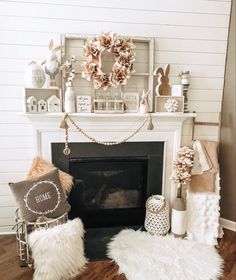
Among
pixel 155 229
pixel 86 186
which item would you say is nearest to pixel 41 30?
pixel 86 186

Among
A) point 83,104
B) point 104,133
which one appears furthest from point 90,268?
point 83,104

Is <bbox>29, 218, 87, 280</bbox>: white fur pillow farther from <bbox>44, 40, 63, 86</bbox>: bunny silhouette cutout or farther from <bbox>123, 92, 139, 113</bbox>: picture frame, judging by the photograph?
<bbox>44, 40, 63, 86</bbox>: bunny silhouette cutout

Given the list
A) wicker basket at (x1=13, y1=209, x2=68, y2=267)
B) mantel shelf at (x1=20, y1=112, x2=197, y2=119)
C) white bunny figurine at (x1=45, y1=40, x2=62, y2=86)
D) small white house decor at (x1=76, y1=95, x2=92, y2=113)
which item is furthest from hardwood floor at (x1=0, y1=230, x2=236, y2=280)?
white bunny figurine at (x1=45, y1=40, x2=62, y2=86)

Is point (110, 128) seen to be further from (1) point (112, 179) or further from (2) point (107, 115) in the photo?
(1) point (112, 179)

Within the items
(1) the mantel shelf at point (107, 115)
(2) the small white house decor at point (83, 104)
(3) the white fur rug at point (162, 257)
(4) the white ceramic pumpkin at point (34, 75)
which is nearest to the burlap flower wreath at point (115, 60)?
(2) the small white house decor at point (83, 104)

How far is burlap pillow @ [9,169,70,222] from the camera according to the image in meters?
1.96

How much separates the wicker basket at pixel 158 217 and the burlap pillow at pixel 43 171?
780mm

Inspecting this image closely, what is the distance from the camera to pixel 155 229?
2.43 metres

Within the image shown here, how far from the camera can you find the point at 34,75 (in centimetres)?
207

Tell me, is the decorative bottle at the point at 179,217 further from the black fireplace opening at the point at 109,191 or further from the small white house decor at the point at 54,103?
the small white house decor at the point at 54,103

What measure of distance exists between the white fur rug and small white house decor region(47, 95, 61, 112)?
4.13ft

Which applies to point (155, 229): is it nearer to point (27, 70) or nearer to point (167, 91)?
point (167, 91)

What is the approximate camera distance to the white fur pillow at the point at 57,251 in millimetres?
1786

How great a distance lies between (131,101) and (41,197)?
3.64 feet
